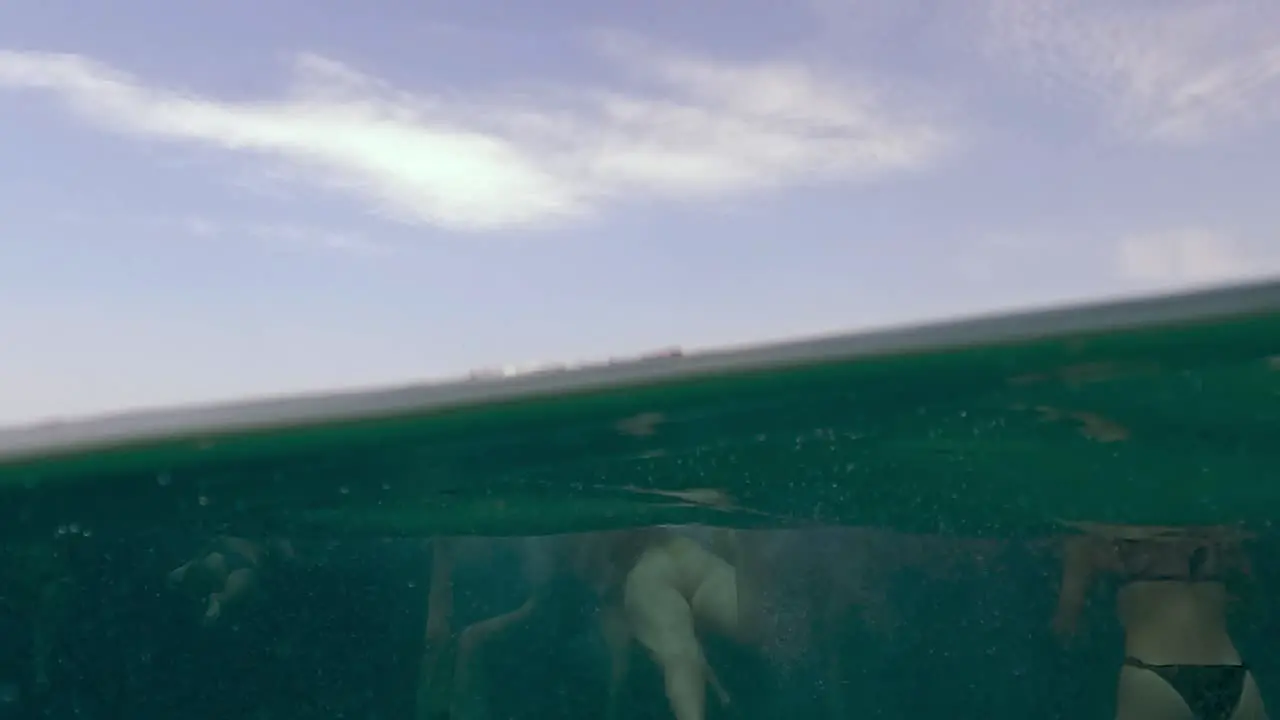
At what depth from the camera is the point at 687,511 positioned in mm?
9578

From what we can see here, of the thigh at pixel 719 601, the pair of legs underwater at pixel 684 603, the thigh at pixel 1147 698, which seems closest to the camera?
the thigh at pixel 1147 698

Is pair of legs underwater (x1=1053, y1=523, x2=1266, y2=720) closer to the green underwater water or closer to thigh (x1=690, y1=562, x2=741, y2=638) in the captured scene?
the green underwater water

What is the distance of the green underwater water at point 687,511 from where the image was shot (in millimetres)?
7211

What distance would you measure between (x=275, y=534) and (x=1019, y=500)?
770cm

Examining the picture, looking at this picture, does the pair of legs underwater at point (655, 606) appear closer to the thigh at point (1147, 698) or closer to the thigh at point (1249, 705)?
the thigh at point (1147, 698)

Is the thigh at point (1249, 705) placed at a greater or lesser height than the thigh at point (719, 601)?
lesser

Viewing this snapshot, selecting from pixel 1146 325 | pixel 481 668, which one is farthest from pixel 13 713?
pixel 1146 325

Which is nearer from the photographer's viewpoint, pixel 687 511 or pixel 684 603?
pixel 684 603

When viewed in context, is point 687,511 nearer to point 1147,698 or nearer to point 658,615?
point 658,615

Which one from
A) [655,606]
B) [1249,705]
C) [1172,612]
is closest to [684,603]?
[655,606]

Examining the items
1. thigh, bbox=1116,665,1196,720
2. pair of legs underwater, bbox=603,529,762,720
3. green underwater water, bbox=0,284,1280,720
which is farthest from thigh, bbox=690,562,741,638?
thigh, bbox=1116,665,1196,720

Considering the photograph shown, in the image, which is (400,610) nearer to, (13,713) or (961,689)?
(13,713)

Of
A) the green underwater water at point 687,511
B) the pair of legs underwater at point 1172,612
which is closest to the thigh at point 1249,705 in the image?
the pair of legs underwater at point 1172,612

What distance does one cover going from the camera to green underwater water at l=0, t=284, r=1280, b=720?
23.7ft
